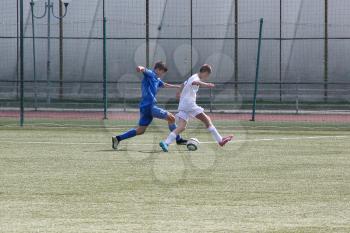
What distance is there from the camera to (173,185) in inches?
507

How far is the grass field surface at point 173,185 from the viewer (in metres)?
9.58

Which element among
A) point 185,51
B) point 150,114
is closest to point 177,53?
point 185,51

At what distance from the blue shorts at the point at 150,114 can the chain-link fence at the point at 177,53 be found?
60.4ft

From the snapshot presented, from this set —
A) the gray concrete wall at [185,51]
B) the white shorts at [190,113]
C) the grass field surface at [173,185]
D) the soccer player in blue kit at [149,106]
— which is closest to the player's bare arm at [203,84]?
the white shorts at [190,113]

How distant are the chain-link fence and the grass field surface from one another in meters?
16.2

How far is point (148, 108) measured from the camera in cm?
1966

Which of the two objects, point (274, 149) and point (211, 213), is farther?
point (274, 149)

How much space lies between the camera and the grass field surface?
31.4ft

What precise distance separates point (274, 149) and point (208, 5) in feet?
85.3

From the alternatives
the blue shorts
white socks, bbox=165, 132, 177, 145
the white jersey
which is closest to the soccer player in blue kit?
the blue shorts

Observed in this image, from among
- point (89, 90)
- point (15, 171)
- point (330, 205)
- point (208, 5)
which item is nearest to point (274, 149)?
point (15, 171)

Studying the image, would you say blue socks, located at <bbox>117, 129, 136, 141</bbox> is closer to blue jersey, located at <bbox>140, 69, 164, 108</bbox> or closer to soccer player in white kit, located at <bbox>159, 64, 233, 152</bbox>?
blue jersey, located at <bbox>140, 69, 164, 108</bbox>

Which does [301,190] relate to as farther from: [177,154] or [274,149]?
[274,149]

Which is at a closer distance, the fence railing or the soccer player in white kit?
the soccer player in white kit
